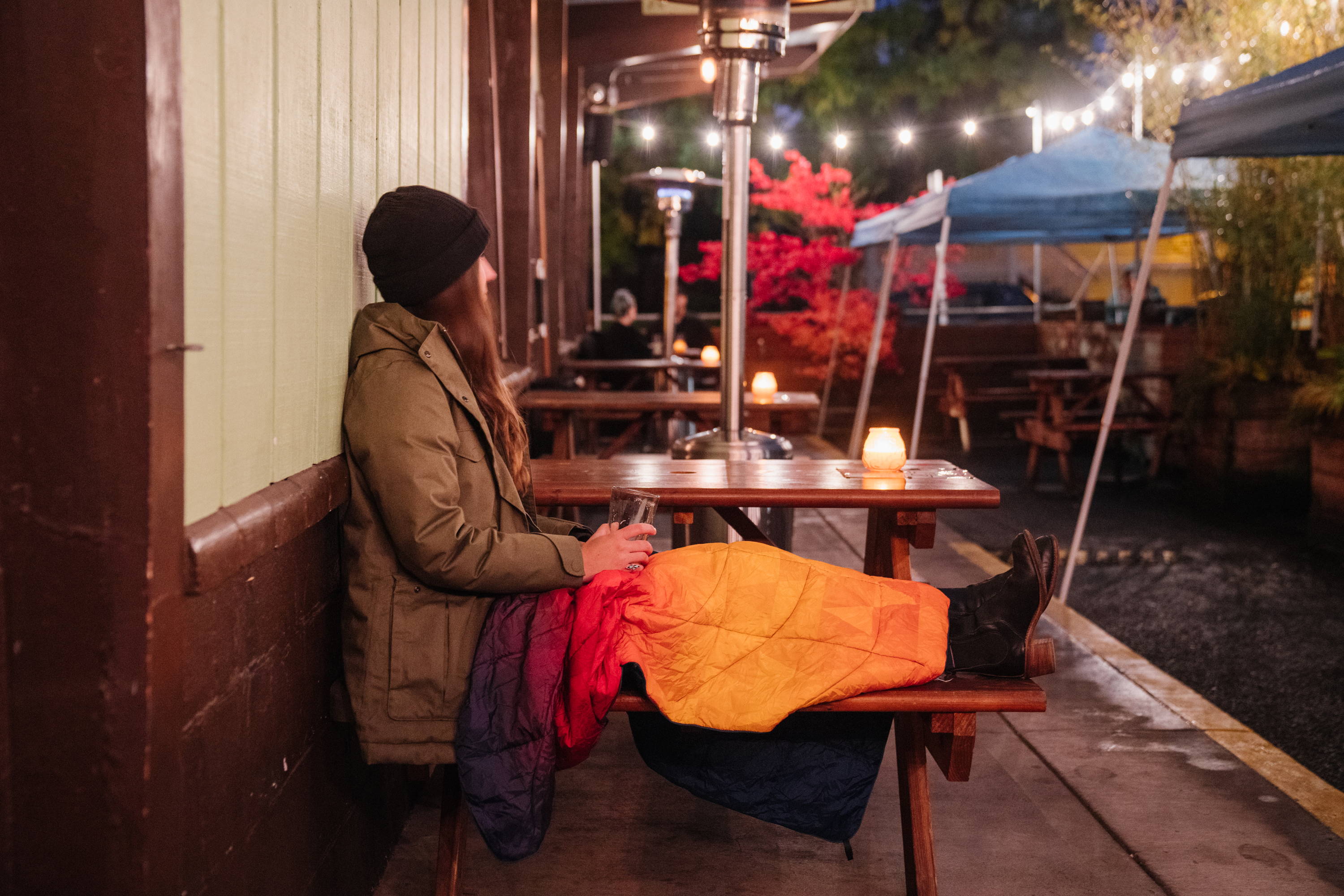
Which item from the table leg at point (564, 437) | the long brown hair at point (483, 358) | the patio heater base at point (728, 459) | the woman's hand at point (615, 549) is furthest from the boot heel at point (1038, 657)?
the table leg at point (564, 437)

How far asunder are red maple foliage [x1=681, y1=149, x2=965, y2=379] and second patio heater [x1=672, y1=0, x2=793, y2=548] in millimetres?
8312

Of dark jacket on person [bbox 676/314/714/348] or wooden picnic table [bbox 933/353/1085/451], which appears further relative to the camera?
dark jacket on person [bbox 676/314/714/348]

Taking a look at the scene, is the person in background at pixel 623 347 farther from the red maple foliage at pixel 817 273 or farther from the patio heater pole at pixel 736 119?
the patio heater pole at pixel 736 119

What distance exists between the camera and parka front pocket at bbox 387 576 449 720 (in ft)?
7.11

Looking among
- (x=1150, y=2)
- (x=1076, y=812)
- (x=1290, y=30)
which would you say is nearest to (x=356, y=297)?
(x=1076, y=812)

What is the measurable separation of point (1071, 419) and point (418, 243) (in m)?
7.47

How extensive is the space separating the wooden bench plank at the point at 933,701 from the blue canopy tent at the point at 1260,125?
2790 millimetres

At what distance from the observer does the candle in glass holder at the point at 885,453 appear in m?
3.19

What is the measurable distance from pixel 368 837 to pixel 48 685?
1.29m

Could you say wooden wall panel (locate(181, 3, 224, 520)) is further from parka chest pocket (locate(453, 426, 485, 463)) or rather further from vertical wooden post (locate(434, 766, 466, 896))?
vertical wooden post (locate(434, 766, 466, 896))

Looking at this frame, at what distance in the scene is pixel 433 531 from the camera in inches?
82.3

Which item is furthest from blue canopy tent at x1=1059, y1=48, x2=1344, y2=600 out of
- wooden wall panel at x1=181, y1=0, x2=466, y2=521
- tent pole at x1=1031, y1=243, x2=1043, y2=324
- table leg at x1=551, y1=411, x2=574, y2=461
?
tent pole at x1=1031, y1=243, x2=1043, y2=324

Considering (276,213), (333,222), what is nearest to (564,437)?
(333,222)

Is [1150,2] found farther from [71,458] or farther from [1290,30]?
[71,458]
